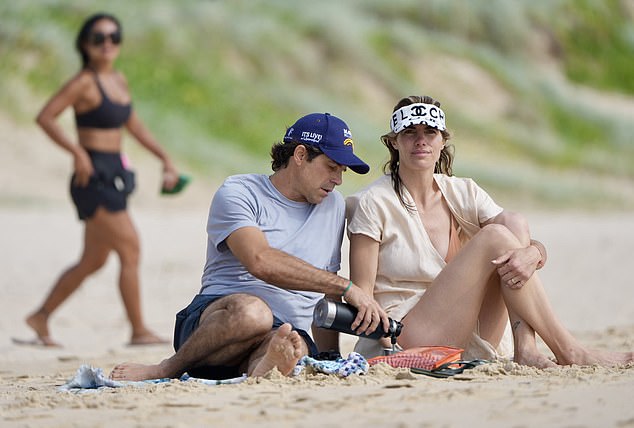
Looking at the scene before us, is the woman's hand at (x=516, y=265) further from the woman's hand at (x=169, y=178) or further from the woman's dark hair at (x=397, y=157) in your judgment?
the woman's hand at (x=169, y=178)

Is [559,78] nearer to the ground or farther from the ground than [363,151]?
farther from the ground

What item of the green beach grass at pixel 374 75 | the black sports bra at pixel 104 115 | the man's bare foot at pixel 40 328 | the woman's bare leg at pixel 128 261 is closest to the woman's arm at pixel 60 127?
the black sports bra at pixel 104 115

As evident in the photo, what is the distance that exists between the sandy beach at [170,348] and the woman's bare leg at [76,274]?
20 cm

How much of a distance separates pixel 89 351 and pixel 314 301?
2.95 m

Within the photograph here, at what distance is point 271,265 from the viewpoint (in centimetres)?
406

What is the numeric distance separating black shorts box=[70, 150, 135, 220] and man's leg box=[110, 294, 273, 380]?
298 centimetres

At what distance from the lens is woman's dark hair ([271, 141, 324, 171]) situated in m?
4.34

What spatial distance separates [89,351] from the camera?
6.94 metres

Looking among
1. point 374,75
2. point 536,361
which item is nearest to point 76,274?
point 536,361

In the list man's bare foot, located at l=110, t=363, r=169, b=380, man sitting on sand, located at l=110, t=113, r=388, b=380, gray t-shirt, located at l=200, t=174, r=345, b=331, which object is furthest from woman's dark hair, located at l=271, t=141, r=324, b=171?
man's bare foot, located at l=110, t=363, r=169, b=380

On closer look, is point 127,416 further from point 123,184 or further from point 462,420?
point 123,184

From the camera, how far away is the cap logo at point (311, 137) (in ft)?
14.1

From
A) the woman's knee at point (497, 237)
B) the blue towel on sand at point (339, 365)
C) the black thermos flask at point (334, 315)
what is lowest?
the blue towel on sand at point (339, 365)

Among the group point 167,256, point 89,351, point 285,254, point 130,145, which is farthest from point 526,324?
point 130,145
